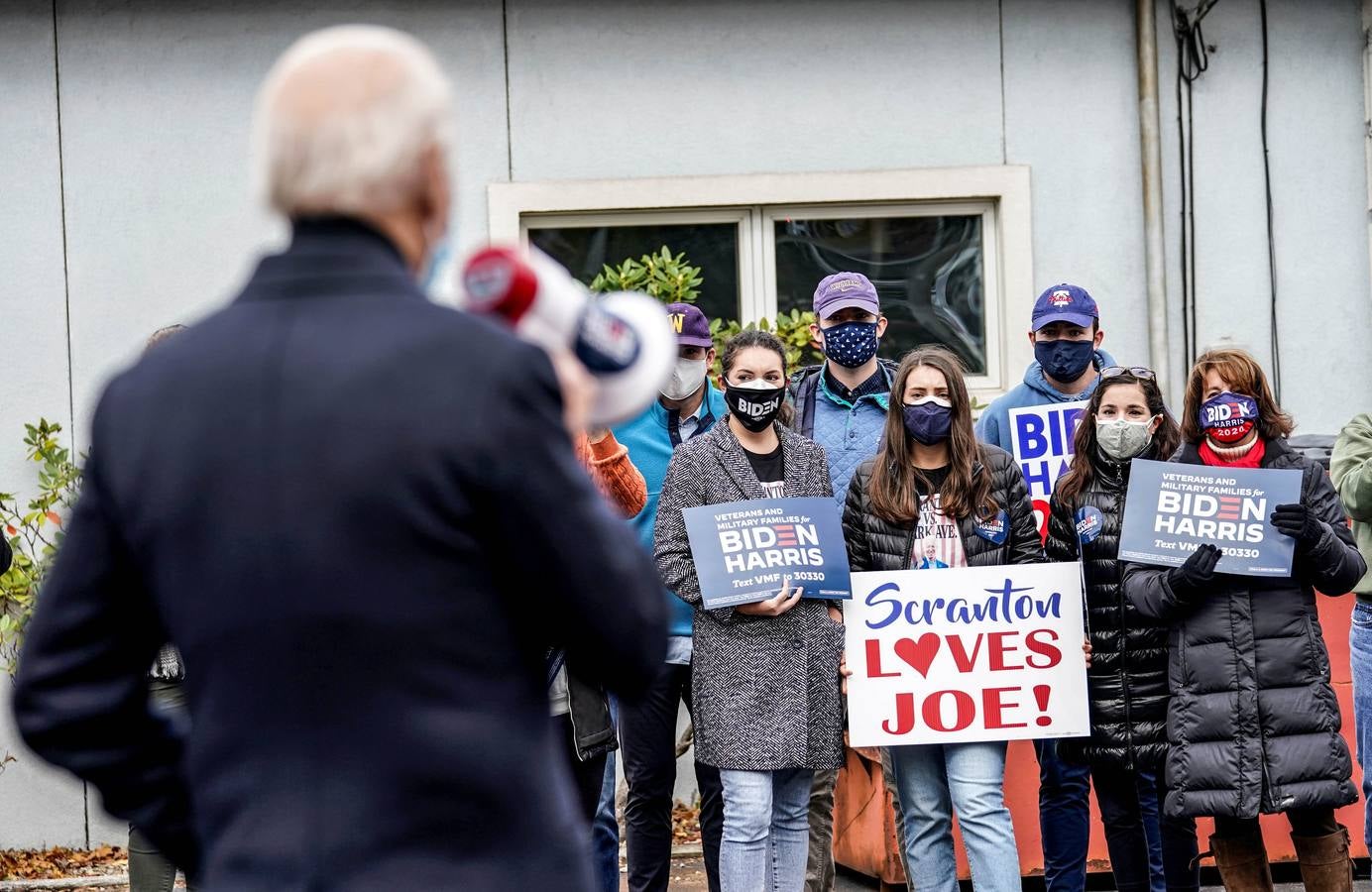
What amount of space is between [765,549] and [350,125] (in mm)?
4033

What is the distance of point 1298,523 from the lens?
548cm

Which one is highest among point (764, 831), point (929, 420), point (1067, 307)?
point (1067, 307)

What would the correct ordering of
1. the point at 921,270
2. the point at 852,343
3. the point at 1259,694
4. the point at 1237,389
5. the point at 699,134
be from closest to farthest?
the point at 1259,694
the point at 1237,389
the point at 852,343
the point at 699,134
the point at 921,270

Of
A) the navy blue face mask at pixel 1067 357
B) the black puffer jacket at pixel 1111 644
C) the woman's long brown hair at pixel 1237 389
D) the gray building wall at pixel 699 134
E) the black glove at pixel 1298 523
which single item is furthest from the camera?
the gray building wall at pixel 699 134

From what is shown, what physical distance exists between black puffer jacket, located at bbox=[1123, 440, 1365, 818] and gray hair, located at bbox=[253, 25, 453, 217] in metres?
4.18

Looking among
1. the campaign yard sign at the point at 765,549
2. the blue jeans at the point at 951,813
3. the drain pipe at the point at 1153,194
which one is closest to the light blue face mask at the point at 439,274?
the campaign yard sign at the point at 765,549

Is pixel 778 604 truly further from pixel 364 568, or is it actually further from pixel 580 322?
pixel 364 568

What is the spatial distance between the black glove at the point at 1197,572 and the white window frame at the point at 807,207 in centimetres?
341

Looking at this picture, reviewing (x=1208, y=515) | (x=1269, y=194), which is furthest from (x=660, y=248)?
(x=1208, y=515)

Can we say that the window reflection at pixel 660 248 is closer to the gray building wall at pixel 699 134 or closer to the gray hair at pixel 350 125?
the gray building wall at pixel 699 134

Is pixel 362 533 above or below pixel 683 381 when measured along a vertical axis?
below

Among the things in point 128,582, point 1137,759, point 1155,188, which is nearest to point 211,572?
point 128,582

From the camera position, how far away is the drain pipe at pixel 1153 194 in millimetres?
8820

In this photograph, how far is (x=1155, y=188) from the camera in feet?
29.0
